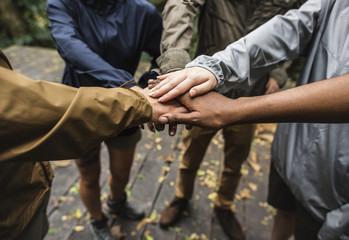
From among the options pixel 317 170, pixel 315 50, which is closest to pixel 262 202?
pixel 317 170

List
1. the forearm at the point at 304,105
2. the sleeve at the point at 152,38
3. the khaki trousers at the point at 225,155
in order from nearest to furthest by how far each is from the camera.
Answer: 1. the forearm at the point at 304,105
2. the sleeve at the point at 152,38
3. the khaki trousers at the point at 225,155

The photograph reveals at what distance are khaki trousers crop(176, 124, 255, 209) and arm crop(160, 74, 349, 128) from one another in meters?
0.67

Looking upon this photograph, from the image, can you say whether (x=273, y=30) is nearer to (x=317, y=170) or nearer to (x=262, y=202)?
(x=317, y=170)

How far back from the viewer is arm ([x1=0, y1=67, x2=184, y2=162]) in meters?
0.81

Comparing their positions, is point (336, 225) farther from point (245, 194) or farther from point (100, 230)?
point (100, 230)

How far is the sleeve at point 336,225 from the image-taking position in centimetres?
130

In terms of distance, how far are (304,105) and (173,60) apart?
0.90 meters

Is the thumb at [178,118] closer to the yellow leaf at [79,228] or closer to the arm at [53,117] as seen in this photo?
the arm at [53,117]

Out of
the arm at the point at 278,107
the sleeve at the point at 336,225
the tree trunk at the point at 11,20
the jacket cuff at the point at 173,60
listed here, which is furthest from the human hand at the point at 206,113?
the tree trunk at the point at 11,20

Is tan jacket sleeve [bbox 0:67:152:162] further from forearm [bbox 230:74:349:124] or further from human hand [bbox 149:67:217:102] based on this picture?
forearm [bbox 230:74:349:124]

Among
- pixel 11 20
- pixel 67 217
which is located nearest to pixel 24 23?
pixel 11 20

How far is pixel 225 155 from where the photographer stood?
243 centimetres

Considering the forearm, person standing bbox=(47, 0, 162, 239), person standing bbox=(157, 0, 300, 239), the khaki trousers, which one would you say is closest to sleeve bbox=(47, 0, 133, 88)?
person standing bbox=(47, 0, 162, 239)

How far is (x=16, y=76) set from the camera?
2.72 feet
